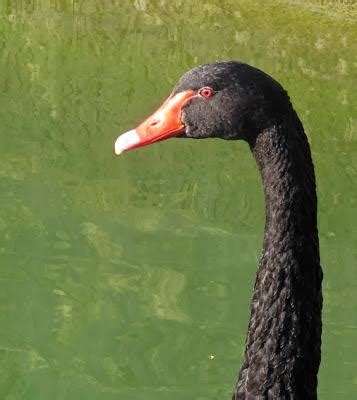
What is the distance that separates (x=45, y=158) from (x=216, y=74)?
330cm

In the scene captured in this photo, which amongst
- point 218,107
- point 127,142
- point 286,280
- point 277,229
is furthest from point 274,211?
point 127,142

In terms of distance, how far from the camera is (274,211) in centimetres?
263

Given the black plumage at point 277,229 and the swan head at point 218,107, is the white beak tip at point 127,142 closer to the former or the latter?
the swan head at point 218,107

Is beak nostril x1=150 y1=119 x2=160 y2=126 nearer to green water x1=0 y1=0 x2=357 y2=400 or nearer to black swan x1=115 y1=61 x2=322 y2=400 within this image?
black swan x1=115 y1=61 x2=322 y2=400

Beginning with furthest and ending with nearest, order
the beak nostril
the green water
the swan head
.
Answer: the green water < the beak nostril < the swan head

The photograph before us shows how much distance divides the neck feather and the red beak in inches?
8.2

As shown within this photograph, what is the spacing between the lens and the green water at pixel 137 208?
14.9 ft

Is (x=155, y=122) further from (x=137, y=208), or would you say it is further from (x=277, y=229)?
(x=137, y=208)

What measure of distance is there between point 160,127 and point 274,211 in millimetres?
357

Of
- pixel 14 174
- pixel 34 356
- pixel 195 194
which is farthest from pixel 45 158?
pixel 34 356

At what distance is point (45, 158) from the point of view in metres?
5.84

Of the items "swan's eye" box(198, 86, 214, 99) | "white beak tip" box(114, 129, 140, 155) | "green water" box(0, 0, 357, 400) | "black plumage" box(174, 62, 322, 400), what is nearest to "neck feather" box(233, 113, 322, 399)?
"black plumage" box(174, 62, 322, 400)

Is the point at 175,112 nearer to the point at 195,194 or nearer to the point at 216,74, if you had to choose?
the point at 216,74

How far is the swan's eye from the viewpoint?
267 centimetres
